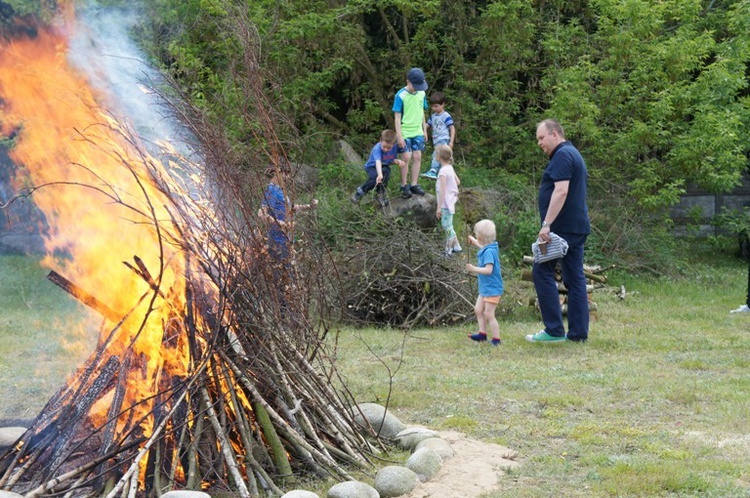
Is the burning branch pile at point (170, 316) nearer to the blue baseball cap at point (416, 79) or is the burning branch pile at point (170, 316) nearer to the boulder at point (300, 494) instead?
the boulder at point (300, 494)

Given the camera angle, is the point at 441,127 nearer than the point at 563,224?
No

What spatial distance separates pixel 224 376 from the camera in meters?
4.91

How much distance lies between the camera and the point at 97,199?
5133 mm

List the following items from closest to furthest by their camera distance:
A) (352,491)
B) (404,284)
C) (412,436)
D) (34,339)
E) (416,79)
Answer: (352,491) → (412,436) → (34,339) → (404,284) → (416,79)

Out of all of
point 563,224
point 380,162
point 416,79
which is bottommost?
point 563,224

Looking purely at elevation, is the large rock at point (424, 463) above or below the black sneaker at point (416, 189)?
below

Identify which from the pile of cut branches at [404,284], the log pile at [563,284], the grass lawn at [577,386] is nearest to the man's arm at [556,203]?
the grass lawn at [577,386]

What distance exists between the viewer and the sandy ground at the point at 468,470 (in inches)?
195

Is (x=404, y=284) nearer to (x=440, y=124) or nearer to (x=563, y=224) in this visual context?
(x=563, y=224)

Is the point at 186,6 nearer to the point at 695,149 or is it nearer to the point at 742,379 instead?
the point at 695,149

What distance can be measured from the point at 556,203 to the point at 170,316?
4809mm

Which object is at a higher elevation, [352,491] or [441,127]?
[441,127]

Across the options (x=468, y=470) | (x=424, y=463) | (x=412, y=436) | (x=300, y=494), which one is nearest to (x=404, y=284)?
(x=412, y=436)

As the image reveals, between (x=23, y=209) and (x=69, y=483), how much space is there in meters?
11.9
